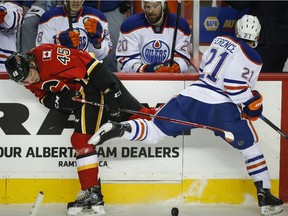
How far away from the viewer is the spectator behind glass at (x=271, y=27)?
6.55 metres

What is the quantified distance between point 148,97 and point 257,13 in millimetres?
1327

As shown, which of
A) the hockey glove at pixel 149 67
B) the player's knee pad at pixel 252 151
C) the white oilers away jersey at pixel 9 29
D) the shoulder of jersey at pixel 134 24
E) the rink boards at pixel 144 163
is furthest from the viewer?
the white oilers away jersey at pixel 9 29

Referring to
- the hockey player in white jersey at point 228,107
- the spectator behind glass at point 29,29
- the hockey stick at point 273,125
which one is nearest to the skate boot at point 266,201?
the hockey player in white jersey at point 228,107

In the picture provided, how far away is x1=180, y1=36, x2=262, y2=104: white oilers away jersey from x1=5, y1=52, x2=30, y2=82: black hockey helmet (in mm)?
889

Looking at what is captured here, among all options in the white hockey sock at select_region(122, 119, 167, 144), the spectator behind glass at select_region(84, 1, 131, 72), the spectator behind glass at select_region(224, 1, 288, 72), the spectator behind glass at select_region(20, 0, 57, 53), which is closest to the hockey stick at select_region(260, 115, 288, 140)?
the white hockey sock at select_region(122, 119, 167, 144)

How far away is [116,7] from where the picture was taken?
6.66 meters

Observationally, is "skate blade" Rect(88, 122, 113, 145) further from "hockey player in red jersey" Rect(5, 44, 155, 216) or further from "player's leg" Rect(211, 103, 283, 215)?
"player's leg" Rect(211, 103, 283, 215)

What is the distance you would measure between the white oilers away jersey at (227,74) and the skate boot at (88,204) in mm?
751

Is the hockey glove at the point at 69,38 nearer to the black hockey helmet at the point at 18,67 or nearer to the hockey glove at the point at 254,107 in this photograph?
the black hockey helmet at the point at 18,67

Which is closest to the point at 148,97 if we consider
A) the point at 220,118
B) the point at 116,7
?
the point at 220,118

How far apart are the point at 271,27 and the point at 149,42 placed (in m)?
0.89

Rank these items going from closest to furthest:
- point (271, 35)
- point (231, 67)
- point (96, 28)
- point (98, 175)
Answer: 1. point (231, 67)
2. point (98, 175)
3. point (96, 28)
4. point (271, 35)

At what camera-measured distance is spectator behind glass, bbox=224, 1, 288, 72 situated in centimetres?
655

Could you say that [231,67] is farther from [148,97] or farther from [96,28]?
[96,28]
